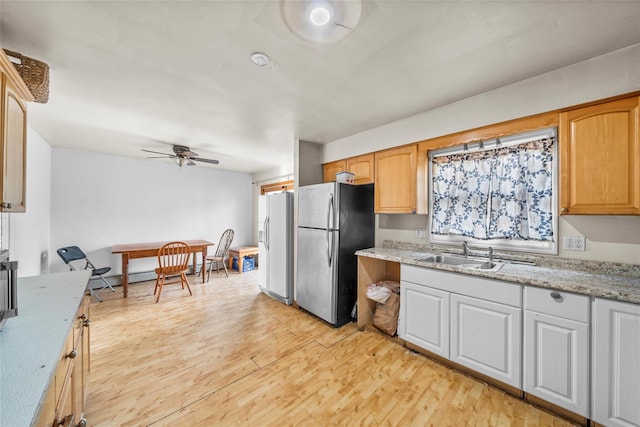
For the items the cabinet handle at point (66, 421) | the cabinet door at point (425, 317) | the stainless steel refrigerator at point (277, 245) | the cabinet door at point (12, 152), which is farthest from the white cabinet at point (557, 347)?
the cabinet door at point (12, 152)

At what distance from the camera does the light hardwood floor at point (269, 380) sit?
62.8 inches

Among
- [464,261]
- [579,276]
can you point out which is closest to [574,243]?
[579,276]

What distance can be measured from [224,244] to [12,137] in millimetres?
4187

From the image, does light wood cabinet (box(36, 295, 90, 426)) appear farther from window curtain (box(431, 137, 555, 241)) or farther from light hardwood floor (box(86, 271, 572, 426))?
window curtain (box(431, 137, 555, 241))

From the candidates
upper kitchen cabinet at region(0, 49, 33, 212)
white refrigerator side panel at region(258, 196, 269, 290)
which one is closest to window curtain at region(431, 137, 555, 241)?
white refrigerator side panel at region(258, 196, 269, 290)

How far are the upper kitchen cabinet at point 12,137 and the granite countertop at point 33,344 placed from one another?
501 mm

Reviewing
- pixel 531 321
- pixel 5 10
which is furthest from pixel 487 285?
pixel 5 10

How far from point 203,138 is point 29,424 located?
133 inches

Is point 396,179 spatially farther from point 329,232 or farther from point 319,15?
point 319,15

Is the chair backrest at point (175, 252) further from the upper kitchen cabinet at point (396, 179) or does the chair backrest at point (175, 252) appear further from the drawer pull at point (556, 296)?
the drawer pull at point (556, 296)

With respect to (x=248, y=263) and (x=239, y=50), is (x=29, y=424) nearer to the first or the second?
(x=239, y=50)

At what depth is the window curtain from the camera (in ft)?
6.53

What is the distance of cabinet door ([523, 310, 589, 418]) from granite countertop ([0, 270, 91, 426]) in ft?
7.72

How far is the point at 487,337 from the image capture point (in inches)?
71.1
